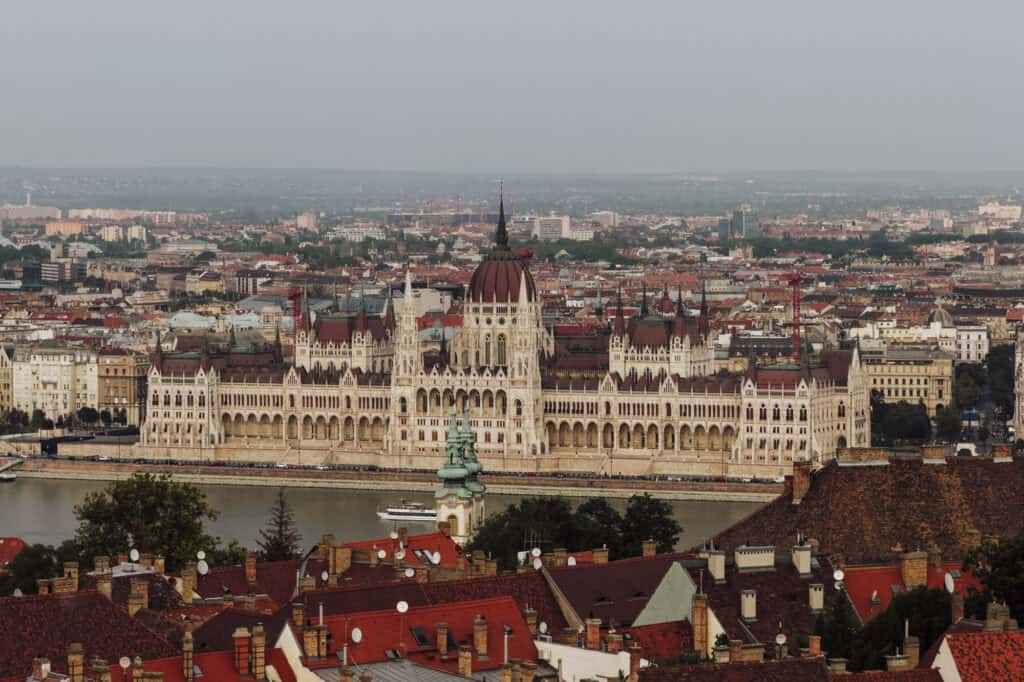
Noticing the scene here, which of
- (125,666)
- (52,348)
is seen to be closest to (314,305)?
(52,348)

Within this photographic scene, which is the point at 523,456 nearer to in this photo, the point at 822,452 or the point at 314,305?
the point at 822,452

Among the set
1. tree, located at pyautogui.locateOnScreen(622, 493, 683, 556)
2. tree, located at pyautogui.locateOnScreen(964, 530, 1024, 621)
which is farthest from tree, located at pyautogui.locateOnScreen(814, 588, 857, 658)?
tree, located at pyautogui.locateOnScreen(622, 493, 683, 556)

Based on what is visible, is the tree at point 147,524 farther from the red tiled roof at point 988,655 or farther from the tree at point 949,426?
the tree at point 949,426

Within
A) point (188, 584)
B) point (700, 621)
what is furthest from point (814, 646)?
point (188, 584)

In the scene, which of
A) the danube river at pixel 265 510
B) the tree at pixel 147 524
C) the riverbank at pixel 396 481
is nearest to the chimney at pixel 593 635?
the tree at pixel 147 524

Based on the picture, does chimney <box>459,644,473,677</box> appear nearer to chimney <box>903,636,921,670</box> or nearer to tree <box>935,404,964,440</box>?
chimney <box>903,636,921,670</box>

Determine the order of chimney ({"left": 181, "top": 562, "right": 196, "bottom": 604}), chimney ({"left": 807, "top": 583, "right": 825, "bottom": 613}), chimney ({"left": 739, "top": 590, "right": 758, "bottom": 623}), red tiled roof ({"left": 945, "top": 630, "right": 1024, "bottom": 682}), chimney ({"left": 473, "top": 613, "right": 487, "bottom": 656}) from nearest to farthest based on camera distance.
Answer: red tiled roof ({"left": 945, "top": 630, "right": 1024, "bottom": 682}) → chimney ({"left": 473, "top": 613, "right": 487, "bottom": 656}) → chimney ({"left": 739, "top": 590, "right": 758, "bottom": 623}) → chimney ({"left": 807, "top": 583, "right": 825, "bottom": 613}) → chimney ({"left": 181, "top": 562, "right": 196, "bottom": 604})
